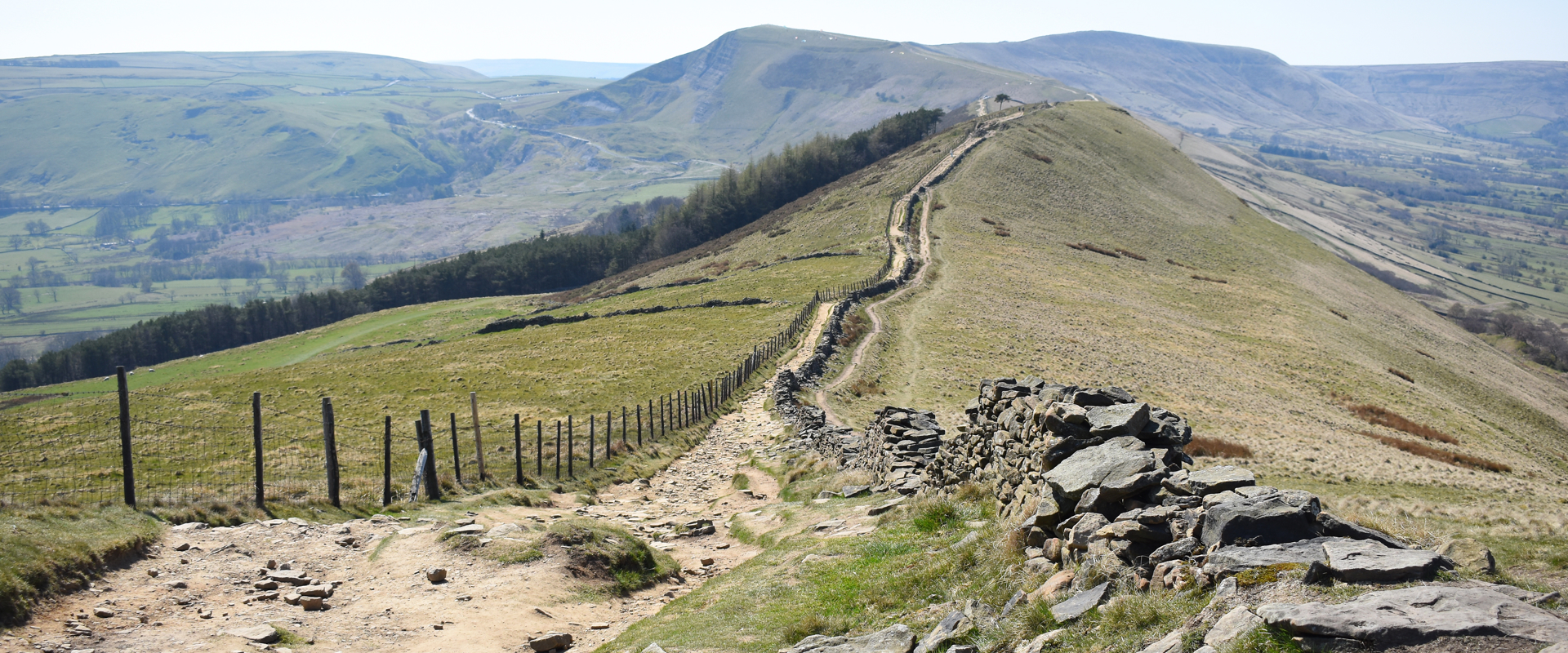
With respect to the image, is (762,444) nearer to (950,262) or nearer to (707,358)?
(707,358)

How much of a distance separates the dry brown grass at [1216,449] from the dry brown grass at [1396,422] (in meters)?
15.6

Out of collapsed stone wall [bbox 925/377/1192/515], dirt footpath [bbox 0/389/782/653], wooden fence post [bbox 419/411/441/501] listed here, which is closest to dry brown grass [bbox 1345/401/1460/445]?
collapsed stone wall [bbox 925/377/1192/515]

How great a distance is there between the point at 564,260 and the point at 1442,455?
5139 inches

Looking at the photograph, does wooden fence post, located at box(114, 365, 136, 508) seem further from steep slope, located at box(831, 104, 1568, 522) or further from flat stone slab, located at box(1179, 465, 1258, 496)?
steep slope, located at box(831, 104, 1568, 522)

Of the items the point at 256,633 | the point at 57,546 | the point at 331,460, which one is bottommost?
the point at 256,633

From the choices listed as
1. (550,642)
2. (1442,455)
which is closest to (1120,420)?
(550,642)

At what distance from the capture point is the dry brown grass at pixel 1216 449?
29984mm

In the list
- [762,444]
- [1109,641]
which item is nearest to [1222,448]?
[762,444]

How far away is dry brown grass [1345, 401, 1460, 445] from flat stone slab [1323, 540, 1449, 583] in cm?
4245

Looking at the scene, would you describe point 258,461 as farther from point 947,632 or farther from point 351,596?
point 947,632

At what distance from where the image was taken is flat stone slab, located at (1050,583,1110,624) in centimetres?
799

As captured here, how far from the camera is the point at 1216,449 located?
30.8 m

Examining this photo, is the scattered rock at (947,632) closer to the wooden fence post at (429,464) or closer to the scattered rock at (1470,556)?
the scattered rock at (1470,556)

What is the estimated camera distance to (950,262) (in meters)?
71.3
